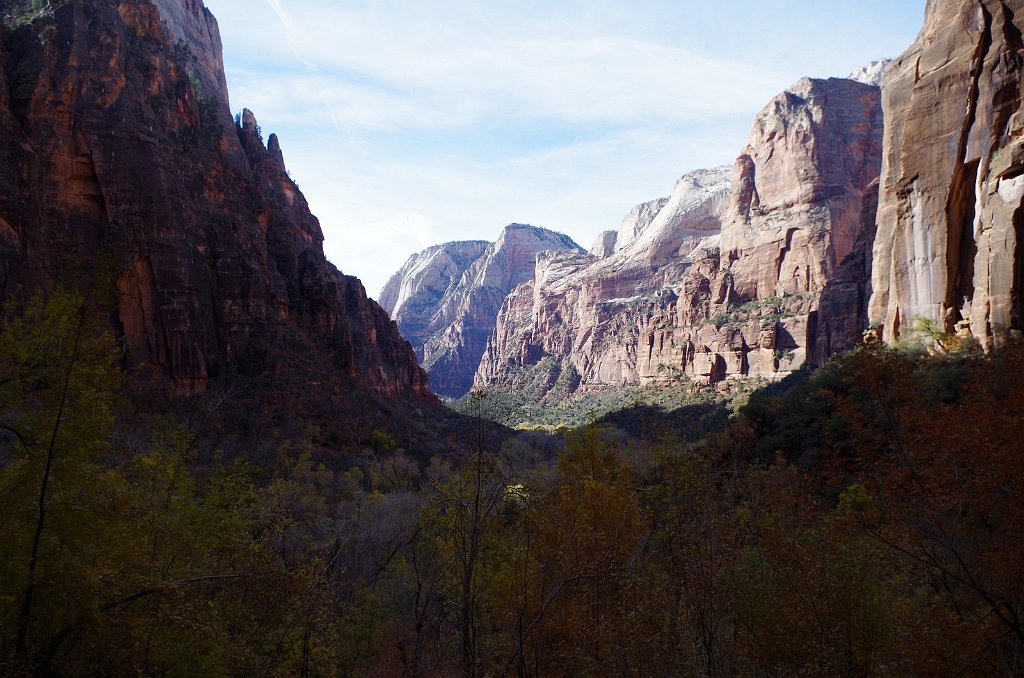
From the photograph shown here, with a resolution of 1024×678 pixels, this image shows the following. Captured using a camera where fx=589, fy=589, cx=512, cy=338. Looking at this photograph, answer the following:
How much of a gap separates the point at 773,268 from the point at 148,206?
7532 centimetres

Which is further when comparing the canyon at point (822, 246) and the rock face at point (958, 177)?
the canyon at point (822, 246)

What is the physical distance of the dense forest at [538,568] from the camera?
8078 mm

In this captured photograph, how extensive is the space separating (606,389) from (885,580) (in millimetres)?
99441

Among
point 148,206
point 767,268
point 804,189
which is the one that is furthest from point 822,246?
point 148,206

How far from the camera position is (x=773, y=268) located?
83.1 metres

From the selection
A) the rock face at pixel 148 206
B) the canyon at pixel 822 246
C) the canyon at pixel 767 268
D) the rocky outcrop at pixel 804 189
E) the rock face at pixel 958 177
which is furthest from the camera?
the rocky outcrop at pixel 804 189

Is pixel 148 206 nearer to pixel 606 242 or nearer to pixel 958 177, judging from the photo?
pixel 958 177

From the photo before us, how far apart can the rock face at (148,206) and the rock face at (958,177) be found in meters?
38.1

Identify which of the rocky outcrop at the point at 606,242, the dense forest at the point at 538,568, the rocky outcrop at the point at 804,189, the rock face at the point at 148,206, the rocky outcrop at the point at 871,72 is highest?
the rocky outcrop at the point at 871,72

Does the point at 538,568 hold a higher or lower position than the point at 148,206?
lower

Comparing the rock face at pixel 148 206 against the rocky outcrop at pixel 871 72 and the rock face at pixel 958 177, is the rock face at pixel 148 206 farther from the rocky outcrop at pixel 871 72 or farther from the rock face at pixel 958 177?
the rocky outcrop at pixel 871 72

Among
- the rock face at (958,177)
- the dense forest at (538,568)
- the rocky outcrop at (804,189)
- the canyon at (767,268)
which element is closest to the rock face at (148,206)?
the dense forest at (538,568)

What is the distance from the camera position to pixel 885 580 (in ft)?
34.2

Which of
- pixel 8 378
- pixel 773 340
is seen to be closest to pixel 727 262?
pixel 773 340
